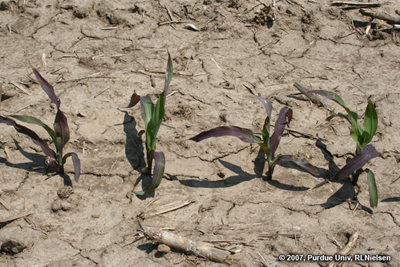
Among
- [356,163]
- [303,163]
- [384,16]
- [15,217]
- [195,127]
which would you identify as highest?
[384,16]

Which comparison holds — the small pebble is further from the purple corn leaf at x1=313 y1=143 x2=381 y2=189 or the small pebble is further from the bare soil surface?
the purple corn leaf at x1=313 y1=143 x2=381 y2=189

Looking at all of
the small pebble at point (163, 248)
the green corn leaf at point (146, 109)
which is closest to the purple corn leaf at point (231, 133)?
the green corn leaf at point (146, 109)

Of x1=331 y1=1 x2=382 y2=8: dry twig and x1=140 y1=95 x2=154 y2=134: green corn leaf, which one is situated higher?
x1=331 y1=1 x2=382 y2=8: dry twig

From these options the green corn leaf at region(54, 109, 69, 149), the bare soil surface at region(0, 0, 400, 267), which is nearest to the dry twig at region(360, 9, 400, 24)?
the bare soil surface at region(0, 0, 400, 267)

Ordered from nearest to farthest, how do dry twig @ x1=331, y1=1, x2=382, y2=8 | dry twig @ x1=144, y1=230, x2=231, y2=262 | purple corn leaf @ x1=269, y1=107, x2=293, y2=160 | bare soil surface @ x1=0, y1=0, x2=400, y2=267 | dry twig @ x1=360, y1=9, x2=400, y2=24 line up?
dry twig @ x1=144, y1=230, x2=231, y2=262 → bare soil surface @ x1=0, y1=0, x2=400, y2=267 → purple corn leaf @ x1=269, y1=107, x2=293, y2=160 → dry twig @ x1=360, y1=9, x2=400, y2=24 → dry twig @ x1=331, y1=1, x2=382, y2=8

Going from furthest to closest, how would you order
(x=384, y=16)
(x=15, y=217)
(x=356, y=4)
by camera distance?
(x=356, y=4)
(x=384, y=16)
(x=15, y=217)

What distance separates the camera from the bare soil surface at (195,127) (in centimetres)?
195

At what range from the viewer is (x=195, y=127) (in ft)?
8.75

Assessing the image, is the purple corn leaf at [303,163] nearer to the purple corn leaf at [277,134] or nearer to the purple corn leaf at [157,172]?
the purple corn leaf at [277,134]

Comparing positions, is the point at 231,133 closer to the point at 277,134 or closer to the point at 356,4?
the point at 277,134

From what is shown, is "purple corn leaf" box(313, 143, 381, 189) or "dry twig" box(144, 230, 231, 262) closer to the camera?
"dry twig" box(144, 230, 231, 262)

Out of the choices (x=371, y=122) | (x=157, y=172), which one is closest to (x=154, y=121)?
(x=157, y=172)

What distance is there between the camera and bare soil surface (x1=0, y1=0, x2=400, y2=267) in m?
1.95

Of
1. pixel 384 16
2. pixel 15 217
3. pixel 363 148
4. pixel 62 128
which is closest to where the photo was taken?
pixel 15 217
